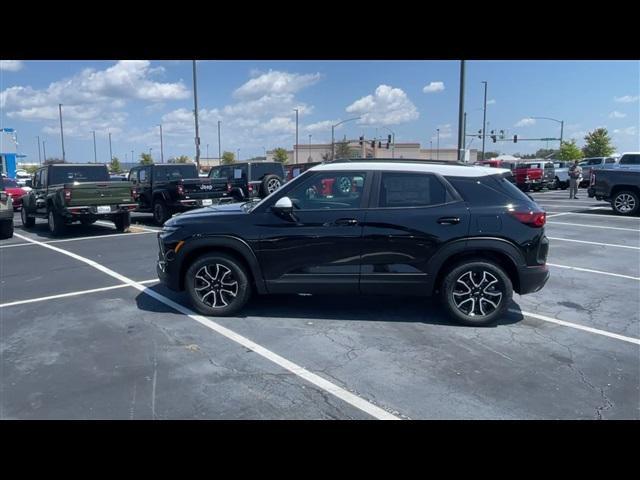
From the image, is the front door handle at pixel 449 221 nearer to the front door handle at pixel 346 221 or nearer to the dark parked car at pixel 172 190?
the front door handle at pixel 346 221

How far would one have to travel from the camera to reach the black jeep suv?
5375 millimetres

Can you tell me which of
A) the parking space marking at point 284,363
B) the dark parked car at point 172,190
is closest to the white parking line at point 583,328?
the parking space marking at point 284,363

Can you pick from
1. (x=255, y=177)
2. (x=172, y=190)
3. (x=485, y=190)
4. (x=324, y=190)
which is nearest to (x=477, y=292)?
(x=485, y=190)

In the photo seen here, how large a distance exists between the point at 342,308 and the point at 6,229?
10.9 m

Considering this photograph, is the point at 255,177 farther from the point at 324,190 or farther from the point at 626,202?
the point at 626,202

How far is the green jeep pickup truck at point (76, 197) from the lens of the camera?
483 inches

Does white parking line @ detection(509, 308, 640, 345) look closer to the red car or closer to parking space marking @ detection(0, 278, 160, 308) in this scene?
parking space marking @ detection(0, 278, 160, 308)

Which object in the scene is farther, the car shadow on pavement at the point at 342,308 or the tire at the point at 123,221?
the tire at the point at 123,221

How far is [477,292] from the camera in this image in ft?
17.8

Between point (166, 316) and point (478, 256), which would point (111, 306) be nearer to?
point (166, 316)

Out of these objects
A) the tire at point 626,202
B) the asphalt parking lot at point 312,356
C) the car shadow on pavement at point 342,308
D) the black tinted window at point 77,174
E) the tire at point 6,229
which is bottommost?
the asphalt parking lot at point 312,356

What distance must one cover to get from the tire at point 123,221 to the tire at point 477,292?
10415 millimetres

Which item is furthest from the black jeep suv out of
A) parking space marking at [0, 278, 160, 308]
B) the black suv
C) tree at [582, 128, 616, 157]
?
tree at [582, 128, 616, 157]
